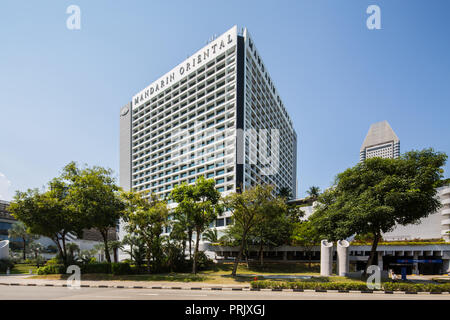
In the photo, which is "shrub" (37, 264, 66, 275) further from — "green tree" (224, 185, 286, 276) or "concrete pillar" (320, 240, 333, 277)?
"concrete pillar" (320, 240, 333, 277)

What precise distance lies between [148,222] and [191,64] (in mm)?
67739

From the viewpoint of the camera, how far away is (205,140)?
80000mm

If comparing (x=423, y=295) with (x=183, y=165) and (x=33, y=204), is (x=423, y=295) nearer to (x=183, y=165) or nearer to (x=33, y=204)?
(x=33, y=204)

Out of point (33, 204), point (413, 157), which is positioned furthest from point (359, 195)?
point (33, 204)

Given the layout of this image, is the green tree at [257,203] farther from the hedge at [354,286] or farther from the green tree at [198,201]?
the hedge at [354,286]

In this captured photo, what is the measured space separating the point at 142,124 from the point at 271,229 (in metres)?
73.8

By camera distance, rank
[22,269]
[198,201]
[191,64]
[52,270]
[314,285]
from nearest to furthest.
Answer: [314,285] → [52,270] → [198,201] → [22,269] → [191,64]

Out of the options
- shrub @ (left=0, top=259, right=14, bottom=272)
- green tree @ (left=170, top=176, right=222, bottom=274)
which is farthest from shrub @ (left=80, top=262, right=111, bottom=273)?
shrub @ (left=0, top=259, right=14, bottom=272)

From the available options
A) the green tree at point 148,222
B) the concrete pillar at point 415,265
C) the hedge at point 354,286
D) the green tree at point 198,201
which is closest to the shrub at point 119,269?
the green tree at point 148,222

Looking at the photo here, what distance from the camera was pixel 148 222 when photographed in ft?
105

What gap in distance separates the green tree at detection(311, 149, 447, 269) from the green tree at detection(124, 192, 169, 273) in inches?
743

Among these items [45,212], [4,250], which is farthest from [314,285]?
[4,250]

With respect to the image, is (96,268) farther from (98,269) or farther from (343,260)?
(343,260)

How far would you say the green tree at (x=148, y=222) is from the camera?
31.5 metres
